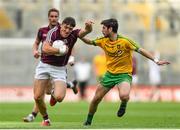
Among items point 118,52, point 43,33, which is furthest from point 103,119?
point 118,52

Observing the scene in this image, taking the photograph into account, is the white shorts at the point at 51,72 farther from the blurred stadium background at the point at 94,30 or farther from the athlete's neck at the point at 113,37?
the blurred stadium background at the point at 94,30

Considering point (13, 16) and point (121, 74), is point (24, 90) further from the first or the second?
point (121, 74)

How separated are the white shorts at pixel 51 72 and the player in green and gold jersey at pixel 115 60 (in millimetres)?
932

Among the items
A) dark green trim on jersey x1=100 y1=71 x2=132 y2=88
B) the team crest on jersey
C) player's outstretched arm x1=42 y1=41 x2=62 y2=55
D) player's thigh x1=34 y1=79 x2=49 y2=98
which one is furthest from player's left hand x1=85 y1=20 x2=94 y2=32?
player's thigh x1=34 y1=79 x2=49 y2=98

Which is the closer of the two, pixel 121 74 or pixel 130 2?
pixel 121 74

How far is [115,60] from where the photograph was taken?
18500mm

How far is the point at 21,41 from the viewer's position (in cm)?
4350

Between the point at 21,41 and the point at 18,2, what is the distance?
7.22 ft

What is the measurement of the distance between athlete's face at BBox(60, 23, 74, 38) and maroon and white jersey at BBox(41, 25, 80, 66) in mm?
92

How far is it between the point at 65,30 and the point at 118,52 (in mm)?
1305

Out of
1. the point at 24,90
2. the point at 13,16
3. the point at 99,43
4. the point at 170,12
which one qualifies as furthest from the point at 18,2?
the point at 99,43

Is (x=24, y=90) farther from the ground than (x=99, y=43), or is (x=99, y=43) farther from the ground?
(x=99, y=43)

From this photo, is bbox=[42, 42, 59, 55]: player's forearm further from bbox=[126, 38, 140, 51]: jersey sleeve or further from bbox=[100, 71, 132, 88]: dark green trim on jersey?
bbox=[126, 38, 140, 51]: jersey sleeve

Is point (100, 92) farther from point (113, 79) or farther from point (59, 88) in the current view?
point (59, 88)
